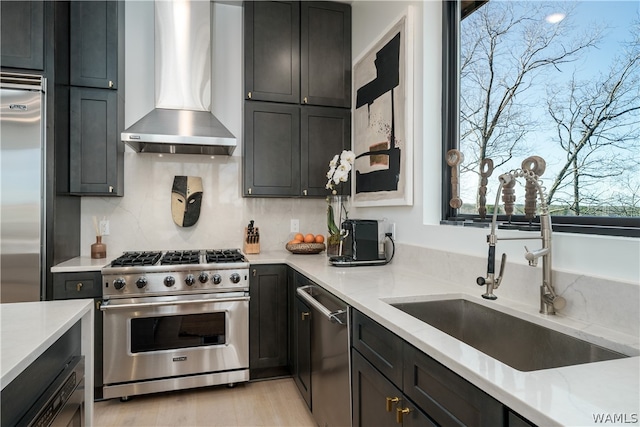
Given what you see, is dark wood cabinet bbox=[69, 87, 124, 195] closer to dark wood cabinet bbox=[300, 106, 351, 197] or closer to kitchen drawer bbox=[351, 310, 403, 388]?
dark wood cabinet bbox=[300, 106, 351, 197]

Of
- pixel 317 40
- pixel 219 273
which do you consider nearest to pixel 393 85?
pixel 317 40

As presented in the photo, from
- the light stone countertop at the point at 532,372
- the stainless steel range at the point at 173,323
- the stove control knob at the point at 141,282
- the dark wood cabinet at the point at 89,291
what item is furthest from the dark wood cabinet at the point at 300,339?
the dark wood cabinet at the point at 89,291

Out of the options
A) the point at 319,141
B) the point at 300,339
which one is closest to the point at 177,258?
the point at 300,339

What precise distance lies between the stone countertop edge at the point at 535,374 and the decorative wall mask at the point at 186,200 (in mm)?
1911

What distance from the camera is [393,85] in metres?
2.43

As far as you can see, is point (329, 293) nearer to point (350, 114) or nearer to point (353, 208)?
point (353, 208)

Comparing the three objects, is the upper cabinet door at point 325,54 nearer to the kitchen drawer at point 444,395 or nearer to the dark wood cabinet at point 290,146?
the dark wood cabinet at point 290,146

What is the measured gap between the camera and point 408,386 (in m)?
1.15

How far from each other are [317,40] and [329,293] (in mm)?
2242

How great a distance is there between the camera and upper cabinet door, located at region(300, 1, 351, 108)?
3.07 metres

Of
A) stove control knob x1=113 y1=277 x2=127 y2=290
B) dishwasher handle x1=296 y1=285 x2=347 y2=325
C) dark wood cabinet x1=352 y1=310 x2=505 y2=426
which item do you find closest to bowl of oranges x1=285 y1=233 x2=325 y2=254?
dishwasher handle x1=296 y1=285 x2=347 y2=325

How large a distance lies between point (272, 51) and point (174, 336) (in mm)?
2268

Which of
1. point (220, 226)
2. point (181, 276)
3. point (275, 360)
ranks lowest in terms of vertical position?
point (275, 360)

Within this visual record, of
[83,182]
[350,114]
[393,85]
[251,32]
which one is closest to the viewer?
[393,85]
